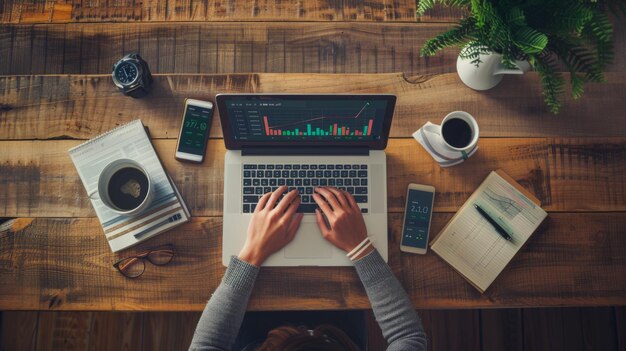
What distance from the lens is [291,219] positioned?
1080mm

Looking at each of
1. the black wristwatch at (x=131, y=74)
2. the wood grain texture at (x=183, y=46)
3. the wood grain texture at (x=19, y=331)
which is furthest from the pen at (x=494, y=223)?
the wood grain texture at (x=19, y=331)

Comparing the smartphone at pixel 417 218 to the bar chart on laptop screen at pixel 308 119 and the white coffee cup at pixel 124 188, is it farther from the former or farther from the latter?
the white coffee cup at pixel 124 188

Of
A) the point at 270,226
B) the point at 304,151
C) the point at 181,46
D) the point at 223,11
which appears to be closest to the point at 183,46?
the point at 181,46

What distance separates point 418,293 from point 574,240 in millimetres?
443

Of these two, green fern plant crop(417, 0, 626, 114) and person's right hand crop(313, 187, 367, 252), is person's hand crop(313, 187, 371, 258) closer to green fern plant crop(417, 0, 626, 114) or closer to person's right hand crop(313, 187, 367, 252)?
person's right hand crop(313, 187, 367, 252)

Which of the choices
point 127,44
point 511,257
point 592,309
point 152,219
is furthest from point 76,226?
point 592,309

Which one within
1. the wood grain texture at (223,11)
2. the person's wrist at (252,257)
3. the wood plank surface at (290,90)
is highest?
the wood grain texture at (223,11)

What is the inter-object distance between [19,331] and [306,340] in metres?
1.47

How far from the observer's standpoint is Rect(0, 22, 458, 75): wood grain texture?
58.3 inches

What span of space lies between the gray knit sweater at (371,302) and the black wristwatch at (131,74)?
534mm

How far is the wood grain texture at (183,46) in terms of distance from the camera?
1481mm

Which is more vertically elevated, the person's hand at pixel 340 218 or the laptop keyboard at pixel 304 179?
the laptop keyboard at pixel 304 179

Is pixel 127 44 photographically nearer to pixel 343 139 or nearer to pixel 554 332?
pixel 343 139


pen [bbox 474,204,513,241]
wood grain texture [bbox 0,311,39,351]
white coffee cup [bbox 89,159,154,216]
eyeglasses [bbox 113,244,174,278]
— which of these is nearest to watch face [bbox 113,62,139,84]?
white coffee cup [bbox 89,159,154,216]
